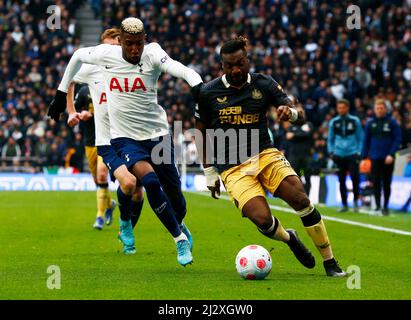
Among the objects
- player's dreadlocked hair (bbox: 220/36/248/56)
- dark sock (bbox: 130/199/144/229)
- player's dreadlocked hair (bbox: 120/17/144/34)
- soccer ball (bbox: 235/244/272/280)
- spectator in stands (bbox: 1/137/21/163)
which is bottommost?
spectator in stands (bbox: 1/137/21/163)

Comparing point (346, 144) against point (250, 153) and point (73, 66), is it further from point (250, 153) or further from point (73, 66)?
point (250, 153)

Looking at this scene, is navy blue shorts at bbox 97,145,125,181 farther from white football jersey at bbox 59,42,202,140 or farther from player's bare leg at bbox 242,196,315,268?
player's bare leg at bbox 242,196,315,268

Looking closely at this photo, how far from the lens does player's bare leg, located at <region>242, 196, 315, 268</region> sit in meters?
9.66

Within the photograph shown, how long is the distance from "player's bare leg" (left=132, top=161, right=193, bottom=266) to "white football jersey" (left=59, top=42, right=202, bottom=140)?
649mm

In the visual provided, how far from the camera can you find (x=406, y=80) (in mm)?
32688

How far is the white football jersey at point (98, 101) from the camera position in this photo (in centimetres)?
1232

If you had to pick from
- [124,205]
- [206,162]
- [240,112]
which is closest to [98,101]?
[124,205]

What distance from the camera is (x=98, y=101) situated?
12.5 meters

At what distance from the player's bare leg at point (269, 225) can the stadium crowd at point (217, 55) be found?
1969 centimetres

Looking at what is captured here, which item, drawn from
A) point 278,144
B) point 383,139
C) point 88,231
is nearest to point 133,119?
point 88,231

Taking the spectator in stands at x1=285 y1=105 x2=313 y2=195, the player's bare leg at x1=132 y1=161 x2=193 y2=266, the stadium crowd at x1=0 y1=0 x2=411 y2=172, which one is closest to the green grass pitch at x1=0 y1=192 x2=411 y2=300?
the player's bare leg at x1=132 y1=161 x2=193 y2=266

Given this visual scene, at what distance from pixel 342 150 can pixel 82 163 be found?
13493mm

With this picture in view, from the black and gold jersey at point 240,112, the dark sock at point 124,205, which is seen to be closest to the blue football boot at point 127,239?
the dark sock at point 124,205

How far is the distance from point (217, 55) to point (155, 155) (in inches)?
929
